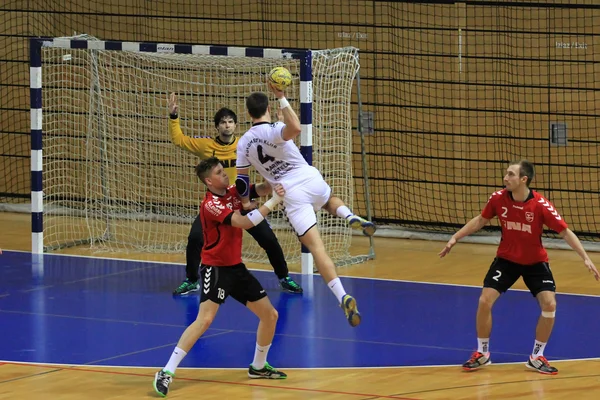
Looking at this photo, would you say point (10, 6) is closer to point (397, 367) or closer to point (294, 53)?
point (294, 53)

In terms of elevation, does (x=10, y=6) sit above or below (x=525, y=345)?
above

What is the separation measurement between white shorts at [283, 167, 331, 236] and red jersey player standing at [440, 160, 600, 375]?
130 centimetres

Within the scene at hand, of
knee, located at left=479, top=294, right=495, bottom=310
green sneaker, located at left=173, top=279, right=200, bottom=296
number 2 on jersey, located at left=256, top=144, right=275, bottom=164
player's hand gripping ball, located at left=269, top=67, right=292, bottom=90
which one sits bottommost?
green sneaker, located at left=173, top=279, right=200, bottom=296

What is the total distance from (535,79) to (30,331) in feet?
28.1

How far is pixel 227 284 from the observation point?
30.5 ft

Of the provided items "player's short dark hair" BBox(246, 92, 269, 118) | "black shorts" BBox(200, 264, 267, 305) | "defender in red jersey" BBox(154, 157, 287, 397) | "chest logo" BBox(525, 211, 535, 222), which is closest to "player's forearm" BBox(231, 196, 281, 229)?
"defender in red jersey" BBox(154, 157, 287, 397)

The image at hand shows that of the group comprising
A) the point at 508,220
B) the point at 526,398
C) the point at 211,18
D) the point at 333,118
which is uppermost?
the point at 211,18

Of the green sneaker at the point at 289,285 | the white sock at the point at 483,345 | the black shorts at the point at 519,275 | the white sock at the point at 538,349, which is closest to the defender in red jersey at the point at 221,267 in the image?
the white sock at the point at 483,345

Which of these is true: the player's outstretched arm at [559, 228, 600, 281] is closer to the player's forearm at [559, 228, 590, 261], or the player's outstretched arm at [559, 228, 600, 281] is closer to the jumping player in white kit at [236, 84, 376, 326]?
the player's forearm at [559, 228, 590, 261]

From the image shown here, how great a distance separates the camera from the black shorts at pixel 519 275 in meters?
9.91

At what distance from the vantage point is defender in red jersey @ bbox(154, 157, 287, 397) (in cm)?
916

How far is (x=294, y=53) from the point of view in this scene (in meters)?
13.9

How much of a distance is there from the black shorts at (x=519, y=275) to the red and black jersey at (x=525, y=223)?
60mm

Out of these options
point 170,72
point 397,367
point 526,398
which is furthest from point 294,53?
point 526,398
